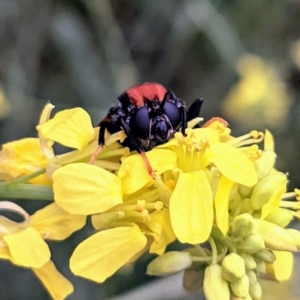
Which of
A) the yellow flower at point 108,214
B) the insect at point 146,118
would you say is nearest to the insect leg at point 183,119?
the insect at point 146,118

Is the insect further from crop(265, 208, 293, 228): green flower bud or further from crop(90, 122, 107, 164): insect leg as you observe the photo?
crop(265, 208, 293, 228): green flower bud

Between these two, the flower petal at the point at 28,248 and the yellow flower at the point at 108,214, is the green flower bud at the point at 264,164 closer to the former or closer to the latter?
the yellow flower at the point at 108,214

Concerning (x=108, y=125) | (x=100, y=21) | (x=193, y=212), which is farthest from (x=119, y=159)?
(x=100, y=21)

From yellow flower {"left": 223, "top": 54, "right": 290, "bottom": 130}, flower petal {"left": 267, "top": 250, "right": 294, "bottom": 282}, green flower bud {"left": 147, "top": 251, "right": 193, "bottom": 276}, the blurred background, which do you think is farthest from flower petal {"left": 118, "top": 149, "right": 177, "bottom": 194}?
yellow flower {"left": 223, "top": 54, "right": 290, "bottom": 130}

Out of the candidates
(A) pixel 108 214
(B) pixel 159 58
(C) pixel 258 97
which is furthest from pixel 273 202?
(B) pixel 159 58

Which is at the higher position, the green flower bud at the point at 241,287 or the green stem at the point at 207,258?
the green stem at the point at 207,258
